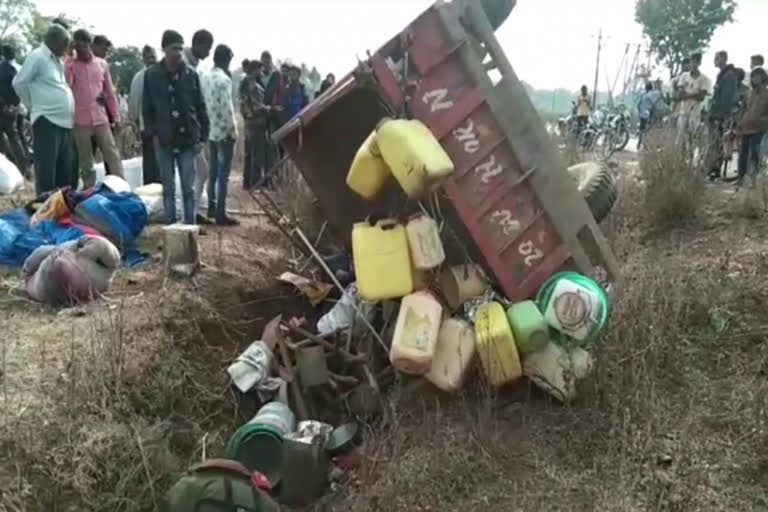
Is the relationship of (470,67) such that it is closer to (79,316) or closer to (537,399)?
(537,399)

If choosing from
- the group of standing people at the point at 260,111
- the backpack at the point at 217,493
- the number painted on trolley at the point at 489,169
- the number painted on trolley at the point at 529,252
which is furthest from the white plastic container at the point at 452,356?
the group of standing people at the point at 260,111

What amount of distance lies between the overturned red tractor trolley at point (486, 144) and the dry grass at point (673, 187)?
226cm

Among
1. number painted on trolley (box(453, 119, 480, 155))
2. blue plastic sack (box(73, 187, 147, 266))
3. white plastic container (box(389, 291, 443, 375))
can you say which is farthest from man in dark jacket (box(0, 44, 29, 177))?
white plastic container (box(389, 291, 443, 375))

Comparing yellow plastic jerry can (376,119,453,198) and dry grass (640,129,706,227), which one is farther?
dry grass (640,129,706,227)

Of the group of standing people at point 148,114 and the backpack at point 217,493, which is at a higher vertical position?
the group of standing people at point 148,114

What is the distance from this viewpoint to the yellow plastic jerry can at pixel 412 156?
354cm

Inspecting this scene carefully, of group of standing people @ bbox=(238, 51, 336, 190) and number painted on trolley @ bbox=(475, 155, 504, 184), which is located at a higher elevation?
group of standing people @ bbox=(238, 51, 336, 190)

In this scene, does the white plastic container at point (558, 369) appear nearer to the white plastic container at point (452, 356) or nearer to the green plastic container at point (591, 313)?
the green plastic container at point (591, 313)

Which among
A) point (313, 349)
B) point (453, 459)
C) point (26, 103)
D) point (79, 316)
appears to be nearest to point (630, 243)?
point (313, 349)

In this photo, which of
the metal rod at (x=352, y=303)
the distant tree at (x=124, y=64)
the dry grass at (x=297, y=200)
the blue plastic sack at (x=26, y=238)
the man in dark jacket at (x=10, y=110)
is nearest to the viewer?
the metal rod at (x=352, y=303)

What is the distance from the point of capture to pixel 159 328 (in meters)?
4.23

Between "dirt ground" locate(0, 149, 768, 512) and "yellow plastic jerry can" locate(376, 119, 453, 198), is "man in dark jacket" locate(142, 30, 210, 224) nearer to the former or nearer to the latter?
"dirt ground" locate(0, 149, 768, 512)

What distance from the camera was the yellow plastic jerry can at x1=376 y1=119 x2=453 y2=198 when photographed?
354 centimetres

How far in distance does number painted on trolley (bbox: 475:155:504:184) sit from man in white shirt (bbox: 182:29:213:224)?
3.62 metres
